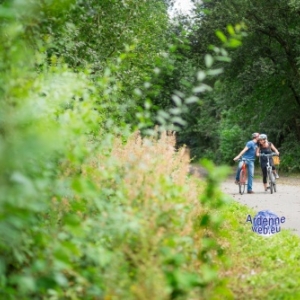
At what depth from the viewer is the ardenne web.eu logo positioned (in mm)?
9446

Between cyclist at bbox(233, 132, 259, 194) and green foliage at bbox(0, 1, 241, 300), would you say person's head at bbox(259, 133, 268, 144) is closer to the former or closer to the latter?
cyclist at bbox(233, 132, 259, 194)

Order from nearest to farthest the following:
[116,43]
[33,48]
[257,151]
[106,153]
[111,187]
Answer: [33,48], [111,187], [106,153], [116,43], [257,151]

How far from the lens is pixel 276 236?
8852 mm

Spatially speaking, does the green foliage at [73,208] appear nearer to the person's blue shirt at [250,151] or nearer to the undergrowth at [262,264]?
the undergrowth at [262,264]

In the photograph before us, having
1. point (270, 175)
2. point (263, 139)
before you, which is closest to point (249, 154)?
point (263, 139)

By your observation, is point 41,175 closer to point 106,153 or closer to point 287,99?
point 106,153

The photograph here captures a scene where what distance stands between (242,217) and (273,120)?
27.6 metres

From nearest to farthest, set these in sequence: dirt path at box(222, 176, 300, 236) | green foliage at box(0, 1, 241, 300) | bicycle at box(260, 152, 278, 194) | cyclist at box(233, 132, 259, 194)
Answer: green foliage at box(0, 1, 241, 300) < dirt path at box(222, 176, 300, 236) < bicycle at box(260, 152, 278, 194) < cyclist at box(233, 132, 259, 194)

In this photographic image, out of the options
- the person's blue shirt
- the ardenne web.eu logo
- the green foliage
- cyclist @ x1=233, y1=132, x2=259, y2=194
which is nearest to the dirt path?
the ardenne web.eu logo

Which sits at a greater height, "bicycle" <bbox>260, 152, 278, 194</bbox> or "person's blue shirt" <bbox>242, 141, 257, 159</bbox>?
"person's blue shirt" <bbox>242, 141, 257, 159</bbox>

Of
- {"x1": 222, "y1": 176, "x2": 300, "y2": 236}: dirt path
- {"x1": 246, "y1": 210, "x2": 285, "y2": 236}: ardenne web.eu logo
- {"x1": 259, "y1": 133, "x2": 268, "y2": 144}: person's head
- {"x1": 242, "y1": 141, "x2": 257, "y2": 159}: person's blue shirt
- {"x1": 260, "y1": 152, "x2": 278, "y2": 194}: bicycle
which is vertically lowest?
{"x1": 246, "y1": 210, "x2": 285, "y2": 236}: ardenne web.eu logo

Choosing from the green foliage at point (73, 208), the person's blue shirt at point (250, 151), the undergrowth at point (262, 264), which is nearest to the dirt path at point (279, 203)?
the person's blue shirt at point (250, 151)

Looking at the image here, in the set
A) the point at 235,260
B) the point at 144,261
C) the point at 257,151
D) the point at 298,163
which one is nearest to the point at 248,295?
the point at 235,260

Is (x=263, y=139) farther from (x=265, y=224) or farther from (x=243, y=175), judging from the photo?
(x=265, y=224)
